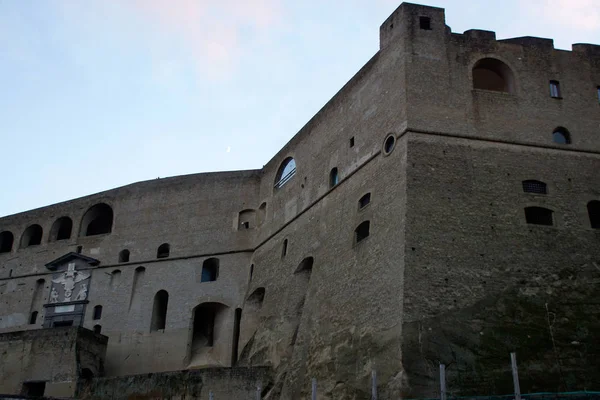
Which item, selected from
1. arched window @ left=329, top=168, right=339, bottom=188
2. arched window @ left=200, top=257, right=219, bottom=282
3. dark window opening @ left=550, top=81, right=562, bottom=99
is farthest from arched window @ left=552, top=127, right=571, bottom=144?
arched window @ left=200, top=257, right=219, bottom=282

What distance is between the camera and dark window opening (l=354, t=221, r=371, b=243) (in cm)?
1973

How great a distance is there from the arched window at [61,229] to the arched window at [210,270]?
8460mm

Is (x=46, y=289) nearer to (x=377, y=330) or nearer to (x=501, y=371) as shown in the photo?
(x=377, y=330)

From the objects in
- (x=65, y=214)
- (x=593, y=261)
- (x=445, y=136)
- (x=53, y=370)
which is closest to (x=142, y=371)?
(x=53, y=370)

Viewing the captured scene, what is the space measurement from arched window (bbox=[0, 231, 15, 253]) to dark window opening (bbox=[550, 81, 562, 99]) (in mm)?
25990

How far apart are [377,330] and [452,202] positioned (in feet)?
13.1

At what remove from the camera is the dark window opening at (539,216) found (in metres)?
18.2

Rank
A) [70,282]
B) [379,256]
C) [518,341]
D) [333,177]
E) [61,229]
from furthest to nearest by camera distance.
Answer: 1. [61,229]
2. [70,282]
3. [333,177]
4. [379,256]
5. [518,341]

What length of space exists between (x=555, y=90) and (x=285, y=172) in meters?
10.7

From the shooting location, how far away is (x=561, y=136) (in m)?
20.1

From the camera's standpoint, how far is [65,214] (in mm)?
32812

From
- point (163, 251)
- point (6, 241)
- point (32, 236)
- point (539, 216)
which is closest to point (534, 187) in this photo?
point (539, 216)

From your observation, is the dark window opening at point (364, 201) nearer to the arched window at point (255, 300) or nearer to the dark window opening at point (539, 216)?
the dark window opening at point (539, 216)

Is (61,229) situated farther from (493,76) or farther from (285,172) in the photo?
(493,76)
